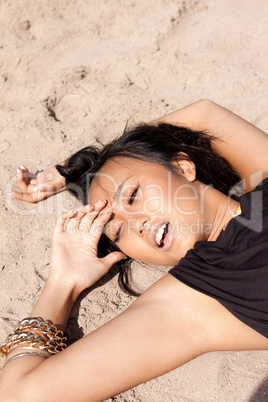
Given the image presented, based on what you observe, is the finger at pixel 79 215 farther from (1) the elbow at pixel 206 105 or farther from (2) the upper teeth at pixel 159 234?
(1) the elbow at pixel 206 105

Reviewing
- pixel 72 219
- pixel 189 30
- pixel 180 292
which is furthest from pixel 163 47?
pixel 180 292

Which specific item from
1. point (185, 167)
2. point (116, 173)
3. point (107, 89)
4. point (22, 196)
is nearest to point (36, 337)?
point (116, 173)

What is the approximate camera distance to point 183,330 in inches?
71.7

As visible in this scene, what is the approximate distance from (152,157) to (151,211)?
1.23ft

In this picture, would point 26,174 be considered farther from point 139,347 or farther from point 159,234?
point 139,347

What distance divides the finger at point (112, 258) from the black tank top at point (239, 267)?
45 cm

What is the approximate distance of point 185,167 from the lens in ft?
7.76

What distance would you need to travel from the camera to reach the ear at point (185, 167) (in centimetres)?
232

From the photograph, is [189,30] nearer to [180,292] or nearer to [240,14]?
[240,14]

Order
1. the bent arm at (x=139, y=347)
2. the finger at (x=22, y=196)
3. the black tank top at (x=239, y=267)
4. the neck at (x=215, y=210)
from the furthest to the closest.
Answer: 1. the finger at (x=22, y=196)
2. the neck at (x=215, y=210)
3. the black tank top at (x=239, y=267)
4. the bent arm at (x=139, y=347)

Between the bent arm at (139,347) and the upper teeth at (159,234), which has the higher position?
the upper teeth at (159,234)

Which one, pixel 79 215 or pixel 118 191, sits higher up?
pixel 118 191

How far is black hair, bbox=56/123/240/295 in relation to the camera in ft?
7.84

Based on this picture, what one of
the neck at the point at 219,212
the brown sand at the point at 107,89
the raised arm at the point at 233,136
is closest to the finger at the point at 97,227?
the brown sand at the point at 107,89
